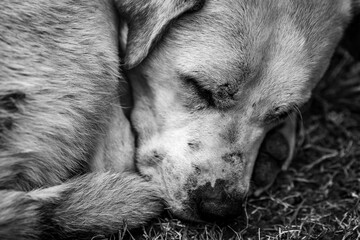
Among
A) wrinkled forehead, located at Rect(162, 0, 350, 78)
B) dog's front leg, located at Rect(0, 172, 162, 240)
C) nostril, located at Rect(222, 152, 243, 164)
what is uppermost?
wrinkled forehead, located at Rect(162, 0, 350, 78)

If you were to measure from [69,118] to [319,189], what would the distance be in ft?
4.14

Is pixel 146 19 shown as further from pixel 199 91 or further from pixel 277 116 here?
pixel 277 116

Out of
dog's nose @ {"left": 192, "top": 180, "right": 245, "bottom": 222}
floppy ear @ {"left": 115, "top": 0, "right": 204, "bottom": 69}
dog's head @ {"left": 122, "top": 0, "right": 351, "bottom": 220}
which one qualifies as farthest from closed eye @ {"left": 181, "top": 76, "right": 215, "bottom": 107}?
Answer: dog's nose @ {"left": 192, "top": 180, "right": 245, "bottom": 222}

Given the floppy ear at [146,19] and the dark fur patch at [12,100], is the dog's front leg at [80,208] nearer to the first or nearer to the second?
the dark fur patch at [12,100]

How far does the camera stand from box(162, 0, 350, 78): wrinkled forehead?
223cm

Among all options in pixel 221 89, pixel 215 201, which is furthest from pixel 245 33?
pixel 215 201

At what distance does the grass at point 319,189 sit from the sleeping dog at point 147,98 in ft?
0.28

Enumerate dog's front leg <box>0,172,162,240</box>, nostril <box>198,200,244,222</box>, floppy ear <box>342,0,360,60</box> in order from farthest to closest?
floppy ear <box>342,0,360,60</box>
nostril <box>198,200,244,222</box>
dog's front leg <box>0,172,162,240</box>

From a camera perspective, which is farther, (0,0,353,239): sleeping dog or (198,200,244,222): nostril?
(198,200,244,222): nostril

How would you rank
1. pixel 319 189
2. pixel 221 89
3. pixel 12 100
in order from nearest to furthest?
pixel 12 100 → pixel 221 89 → pixel 319 189

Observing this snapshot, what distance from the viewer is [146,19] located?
7.54ft

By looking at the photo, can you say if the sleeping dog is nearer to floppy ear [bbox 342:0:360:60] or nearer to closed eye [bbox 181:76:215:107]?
closed eye [bbox 181:76:215:107]

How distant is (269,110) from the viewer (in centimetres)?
238

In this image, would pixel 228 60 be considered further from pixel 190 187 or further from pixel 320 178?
pixel 320 178
